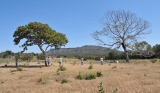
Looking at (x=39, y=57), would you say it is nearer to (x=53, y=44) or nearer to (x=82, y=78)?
(x=53, y=44)

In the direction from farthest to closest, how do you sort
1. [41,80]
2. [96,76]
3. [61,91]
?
1. [96,76]
2. [41,80]
3. [61,91]

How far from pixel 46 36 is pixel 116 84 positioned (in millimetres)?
16632

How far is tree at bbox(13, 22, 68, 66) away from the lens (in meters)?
25.8

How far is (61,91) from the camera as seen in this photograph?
1011cm

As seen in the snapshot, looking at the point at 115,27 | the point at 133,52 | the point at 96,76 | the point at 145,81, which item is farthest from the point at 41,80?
the point at 133,52

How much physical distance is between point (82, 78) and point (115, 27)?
2342cm

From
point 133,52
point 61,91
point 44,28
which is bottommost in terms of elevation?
point 61,91

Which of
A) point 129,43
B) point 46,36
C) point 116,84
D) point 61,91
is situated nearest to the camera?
point 61,91

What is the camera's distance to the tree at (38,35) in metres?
25.8

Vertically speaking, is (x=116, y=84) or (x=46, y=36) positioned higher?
(x=46, y=36)

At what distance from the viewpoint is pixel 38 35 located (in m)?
26.0

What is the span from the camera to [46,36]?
2594cm

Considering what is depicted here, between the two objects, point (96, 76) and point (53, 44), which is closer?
point (96, 76)

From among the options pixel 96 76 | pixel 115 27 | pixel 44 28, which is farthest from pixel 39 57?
pixel 96 76
